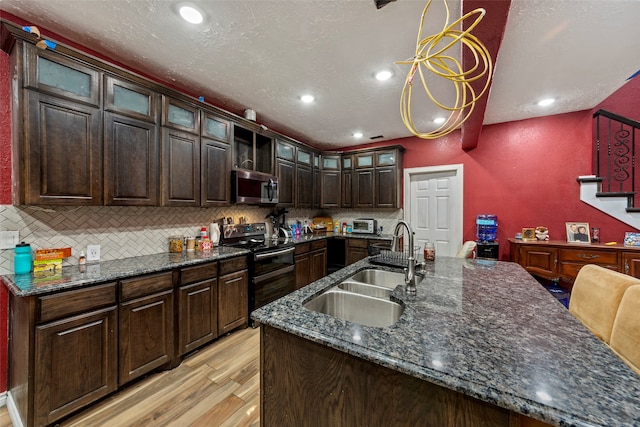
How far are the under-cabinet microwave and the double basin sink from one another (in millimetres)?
1878

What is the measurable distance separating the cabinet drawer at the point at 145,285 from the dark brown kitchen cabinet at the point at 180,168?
0.69 meters

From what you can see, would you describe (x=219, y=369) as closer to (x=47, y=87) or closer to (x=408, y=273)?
(x=408, y=273)

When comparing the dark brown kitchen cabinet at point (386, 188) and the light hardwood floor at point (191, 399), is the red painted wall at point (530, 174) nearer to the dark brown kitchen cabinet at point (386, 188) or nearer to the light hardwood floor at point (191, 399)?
the dark brown kitchen cabinet at point (386, 188)

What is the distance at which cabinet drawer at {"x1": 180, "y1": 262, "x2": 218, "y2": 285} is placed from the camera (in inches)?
83.7

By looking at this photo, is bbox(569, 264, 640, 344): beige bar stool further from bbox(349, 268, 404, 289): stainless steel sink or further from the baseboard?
the baseboard

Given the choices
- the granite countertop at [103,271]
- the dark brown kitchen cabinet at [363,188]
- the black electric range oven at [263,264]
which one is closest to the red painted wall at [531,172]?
the dark brown kitchen cabinet at [363,188]

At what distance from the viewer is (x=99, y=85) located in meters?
1.84

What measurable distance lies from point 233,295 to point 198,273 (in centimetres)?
50

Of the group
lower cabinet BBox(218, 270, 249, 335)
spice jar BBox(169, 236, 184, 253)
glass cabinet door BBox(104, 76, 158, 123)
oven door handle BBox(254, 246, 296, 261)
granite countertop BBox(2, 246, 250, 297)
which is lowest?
lower cabinet BBox(218, 270, 249, 335)

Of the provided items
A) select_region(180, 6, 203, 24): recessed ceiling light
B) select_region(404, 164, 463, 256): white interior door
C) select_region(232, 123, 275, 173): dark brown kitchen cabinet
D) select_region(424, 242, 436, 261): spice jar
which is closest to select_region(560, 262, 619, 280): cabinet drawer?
select_region(404, 164, 463, 256): white interior door

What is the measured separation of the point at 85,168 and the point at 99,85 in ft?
2.11

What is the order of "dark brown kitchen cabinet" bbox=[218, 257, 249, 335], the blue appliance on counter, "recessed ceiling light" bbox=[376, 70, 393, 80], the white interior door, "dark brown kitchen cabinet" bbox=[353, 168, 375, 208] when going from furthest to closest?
"dark brown kitchen cabinet" bbox=[353, 168, 375, 208] < the white interior door < the blue appliance on counter < "dark brown kitchen cabinet" bbox=[218, 257, 249, 335] < "recessed ceiling light" bbox=[376, 70, 393, 80]

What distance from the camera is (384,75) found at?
2289 millimetres

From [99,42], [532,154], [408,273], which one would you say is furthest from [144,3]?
[532,154]
